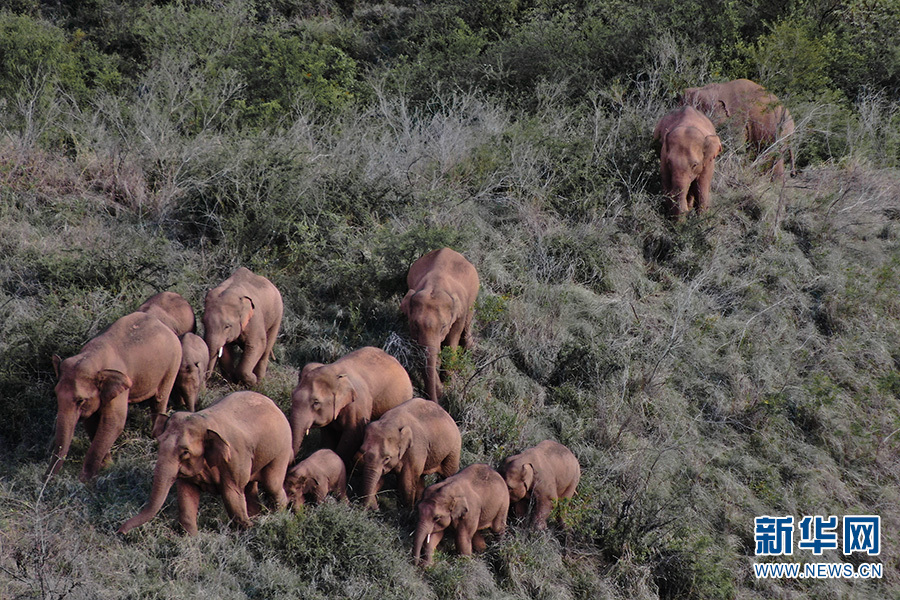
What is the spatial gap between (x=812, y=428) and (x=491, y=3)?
12.4 metres

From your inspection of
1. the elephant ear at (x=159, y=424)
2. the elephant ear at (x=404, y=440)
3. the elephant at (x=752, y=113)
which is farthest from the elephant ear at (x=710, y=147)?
the elephant ear at (x=159, y=424)

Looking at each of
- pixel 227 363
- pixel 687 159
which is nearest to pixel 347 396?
pixel 227 363

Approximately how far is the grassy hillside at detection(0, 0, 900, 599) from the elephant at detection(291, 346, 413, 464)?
0.71 m

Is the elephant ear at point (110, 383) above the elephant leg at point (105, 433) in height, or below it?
above

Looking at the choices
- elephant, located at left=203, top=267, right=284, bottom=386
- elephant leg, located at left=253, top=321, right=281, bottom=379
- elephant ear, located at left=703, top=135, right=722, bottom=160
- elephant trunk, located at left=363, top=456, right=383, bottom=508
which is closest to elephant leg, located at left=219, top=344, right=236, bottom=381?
elephant, located at left=203, top=267, right=284, bottom=386

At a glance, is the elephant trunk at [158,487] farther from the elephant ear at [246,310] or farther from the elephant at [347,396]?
the elephant ear at [246,310]

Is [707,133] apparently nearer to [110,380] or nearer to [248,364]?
[248,364]

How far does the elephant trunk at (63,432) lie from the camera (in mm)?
7695

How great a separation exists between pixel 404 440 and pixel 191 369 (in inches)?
86.4

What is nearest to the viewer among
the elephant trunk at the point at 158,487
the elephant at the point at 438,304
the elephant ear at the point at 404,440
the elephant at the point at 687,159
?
the elephant trunk at the point at 158,487

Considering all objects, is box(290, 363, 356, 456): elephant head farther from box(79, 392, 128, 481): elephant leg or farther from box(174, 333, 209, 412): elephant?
box(79, 392, 128, 481): elephant leg

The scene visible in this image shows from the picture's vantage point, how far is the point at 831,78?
688 inches

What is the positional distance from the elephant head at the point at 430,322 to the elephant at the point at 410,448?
0.84 meters

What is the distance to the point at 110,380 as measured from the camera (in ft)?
25.6
